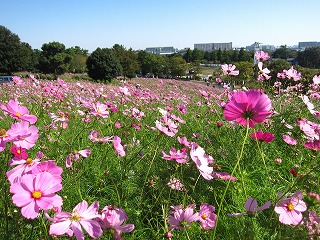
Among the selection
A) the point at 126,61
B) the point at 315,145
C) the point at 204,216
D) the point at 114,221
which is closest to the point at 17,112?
the point at 114,221

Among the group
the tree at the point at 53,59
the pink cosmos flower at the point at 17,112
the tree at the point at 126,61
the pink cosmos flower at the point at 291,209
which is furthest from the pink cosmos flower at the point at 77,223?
the tree at the point at 53,59

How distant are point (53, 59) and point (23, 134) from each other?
3245 centimetres

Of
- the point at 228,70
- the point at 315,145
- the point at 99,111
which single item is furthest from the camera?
the point at 228,70

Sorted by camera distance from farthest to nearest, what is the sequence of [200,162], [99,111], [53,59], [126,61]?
1. [53,59]
2. [126,61]
3. [99,111]
4. [200,162]

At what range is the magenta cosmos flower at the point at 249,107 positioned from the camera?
79 centimetres

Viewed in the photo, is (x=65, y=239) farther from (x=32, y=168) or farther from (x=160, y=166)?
(x=160, y=166)

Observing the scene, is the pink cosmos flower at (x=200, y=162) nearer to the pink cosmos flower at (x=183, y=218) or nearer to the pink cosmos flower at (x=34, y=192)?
the pink cosmos flower at (x=183, y=218)

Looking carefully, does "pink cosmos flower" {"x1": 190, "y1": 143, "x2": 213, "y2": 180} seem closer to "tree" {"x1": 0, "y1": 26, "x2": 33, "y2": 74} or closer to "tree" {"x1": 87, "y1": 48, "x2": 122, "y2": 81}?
"tree" {"x1": 87, "y1": 48, "x2": 122, "y2": 81}

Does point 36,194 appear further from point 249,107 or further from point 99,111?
point 99,111

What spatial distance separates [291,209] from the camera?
2.68ft

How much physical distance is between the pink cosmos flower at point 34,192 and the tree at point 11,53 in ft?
97.5

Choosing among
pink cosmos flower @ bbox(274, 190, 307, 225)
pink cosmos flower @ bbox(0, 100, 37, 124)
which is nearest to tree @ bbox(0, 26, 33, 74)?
pink cosmos flower @ bbox(0, 100, 37, 124)

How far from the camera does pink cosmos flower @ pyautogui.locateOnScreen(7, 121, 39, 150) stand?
31.0 inches

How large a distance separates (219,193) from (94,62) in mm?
17729
